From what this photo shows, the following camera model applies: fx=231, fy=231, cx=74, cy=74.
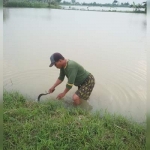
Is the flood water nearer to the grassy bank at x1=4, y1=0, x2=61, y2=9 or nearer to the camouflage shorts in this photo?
the camouflage shorts

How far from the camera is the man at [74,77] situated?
129 inches

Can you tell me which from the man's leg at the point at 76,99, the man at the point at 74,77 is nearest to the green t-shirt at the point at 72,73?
the man at the point at 74,77

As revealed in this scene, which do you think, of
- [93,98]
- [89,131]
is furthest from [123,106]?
[89,131]

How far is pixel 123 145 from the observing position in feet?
8.08

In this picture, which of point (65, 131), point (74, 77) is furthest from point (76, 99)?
point (65, 131)

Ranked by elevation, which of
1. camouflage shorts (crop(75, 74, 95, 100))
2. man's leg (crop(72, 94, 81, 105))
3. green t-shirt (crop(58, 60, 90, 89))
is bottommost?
man's leg (crop(72, 94, 81, 105))

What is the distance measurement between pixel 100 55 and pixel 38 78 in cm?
257

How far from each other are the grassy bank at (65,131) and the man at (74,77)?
1.49 ft

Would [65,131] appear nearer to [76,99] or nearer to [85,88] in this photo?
[76,99]

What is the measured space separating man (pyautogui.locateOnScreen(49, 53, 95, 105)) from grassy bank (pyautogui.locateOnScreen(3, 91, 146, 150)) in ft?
1.49

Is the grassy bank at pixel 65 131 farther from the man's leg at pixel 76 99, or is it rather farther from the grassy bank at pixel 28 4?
the grassy bank at pixel 28 4

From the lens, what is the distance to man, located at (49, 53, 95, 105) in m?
3.28

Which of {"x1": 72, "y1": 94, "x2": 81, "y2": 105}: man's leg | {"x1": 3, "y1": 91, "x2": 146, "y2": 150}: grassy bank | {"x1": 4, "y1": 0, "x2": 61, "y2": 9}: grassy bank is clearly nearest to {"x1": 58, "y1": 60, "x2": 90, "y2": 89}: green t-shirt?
{"x1": 72, "y1": 94, "x2": 81, "y2": 105}: man's leg

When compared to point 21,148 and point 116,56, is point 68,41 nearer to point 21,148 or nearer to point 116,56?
point 116,56
